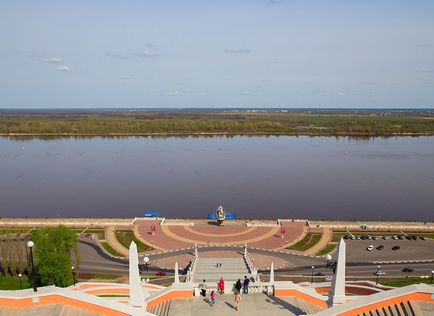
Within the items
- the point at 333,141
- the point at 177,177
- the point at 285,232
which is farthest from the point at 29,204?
the point at 333,141

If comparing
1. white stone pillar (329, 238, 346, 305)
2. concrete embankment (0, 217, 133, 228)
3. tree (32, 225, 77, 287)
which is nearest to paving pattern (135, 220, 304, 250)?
concrete embankment (0, 217, 133, 228)

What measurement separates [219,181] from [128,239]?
1327 inches

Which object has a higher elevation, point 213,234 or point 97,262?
point 213,234

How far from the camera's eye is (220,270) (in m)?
31.9

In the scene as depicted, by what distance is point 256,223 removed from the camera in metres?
52.6

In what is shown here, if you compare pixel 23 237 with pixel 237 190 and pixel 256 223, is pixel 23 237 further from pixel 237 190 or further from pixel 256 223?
pixel 237 190

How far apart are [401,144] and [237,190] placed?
88938 mm

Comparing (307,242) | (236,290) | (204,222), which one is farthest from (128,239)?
(236,290)

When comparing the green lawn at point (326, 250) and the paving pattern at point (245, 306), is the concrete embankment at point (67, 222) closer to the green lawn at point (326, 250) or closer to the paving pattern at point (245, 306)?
the green lawn at point (326, 250)

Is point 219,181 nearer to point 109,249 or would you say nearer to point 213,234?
point 213,234

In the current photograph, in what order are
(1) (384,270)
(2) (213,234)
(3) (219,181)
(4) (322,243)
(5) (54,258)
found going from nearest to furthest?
(5) (54,258) → (1) (384,270) → (4) (322,243) → (2) (213,234) → (3) (219,181)

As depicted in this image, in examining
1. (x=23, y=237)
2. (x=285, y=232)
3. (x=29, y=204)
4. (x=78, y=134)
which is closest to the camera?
(x=23, y=237)

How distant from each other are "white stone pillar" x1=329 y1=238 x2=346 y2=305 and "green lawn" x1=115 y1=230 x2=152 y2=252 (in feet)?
93.9

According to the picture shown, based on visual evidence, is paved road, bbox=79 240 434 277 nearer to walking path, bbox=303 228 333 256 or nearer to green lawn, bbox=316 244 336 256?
green lawn, bbox=316 244 336 256
